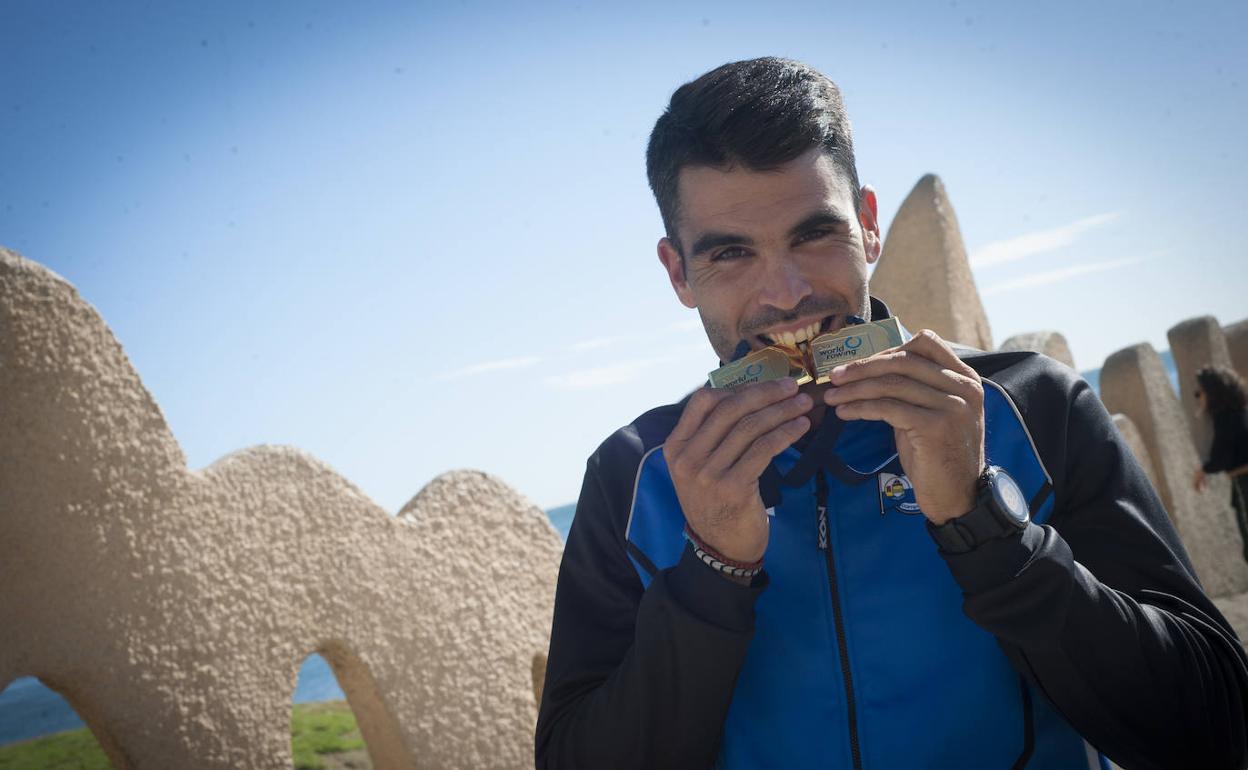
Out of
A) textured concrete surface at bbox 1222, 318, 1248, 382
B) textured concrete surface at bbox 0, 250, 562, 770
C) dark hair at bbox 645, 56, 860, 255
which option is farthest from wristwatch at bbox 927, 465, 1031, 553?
textured concrete surface at bbox 1222, 318, 1248, 382

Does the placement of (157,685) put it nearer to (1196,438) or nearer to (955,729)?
(955,729)

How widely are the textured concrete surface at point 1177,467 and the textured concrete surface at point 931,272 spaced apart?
321cm

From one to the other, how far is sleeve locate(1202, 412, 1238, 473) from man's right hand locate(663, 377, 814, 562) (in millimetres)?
8012

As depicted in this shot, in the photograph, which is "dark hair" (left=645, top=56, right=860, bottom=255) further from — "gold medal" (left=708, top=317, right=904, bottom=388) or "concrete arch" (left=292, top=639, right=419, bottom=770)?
"concrete arch" (left=292, top=639, right=419, bottom=770)

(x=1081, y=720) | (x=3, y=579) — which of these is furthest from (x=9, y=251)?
(x=1081, y=720)

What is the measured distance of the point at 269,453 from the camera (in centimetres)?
487

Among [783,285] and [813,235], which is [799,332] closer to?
[783,285]

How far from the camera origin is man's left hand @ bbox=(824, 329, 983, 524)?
1.60 metres

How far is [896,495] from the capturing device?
1.93 metres

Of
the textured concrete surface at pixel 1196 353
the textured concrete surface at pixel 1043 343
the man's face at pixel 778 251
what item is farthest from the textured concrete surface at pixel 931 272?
the man's face at pixel 778 251

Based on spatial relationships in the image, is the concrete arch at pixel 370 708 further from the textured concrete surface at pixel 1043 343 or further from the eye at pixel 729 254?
the textured concrete surface at pixel 1043 343

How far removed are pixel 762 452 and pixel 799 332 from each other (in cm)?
40

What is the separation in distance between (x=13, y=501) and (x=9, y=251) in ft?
3.68

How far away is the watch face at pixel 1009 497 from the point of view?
1.60 metres
